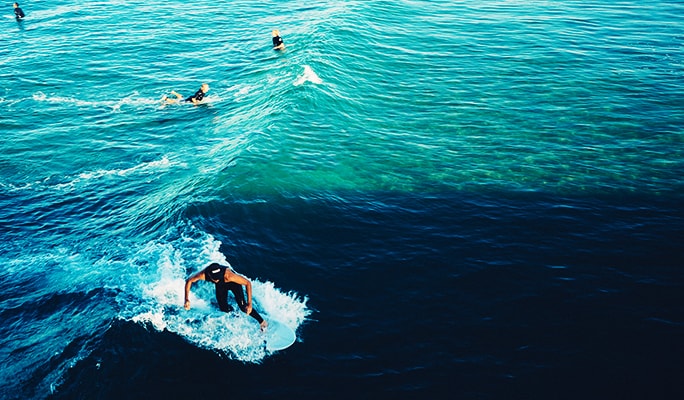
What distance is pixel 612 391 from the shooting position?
51.2 feet

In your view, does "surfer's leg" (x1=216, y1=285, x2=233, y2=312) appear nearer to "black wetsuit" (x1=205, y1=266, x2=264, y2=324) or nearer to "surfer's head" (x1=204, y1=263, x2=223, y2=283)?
"black wetsuit" (x1=205, y1=266, x2=264, y2=324)

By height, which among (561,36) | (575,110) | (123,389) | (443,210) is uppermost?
(561,36)

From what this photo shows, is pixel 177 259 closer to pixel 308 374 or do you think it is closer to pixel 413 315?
pixel 308 374

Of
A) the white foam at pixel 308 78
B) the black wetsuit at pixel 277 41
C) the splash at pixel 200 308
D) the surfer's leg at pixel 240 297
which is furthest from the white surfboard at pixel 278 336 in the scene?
the black wetsuit at pixel 277 41

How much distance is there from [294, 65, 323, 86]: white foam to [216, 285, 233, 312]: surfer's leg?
2674 cm

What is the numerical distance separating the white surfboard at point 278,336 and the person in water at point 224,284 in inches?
13.8

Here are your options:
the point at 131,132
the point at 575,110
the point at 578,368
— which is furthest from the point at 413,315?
the point at 131,132

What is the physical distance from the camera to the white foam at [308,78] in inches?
1635

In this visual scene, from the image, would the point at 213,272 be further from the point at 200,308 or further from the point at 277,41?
the point at 277,41

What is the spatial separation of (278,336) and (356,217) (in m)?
8.72

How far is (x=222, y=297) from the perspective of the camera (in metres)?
18.0

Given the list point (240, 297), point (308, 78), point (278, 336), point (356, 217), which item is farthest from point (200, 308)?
point (308, 78)

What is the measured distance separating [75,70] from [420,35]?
35.8 m

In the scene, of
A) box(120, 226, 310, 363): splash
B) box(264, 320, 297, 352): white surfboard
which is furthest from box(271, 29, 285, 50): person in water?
box(264, 320, 297, 352): white surfboard
